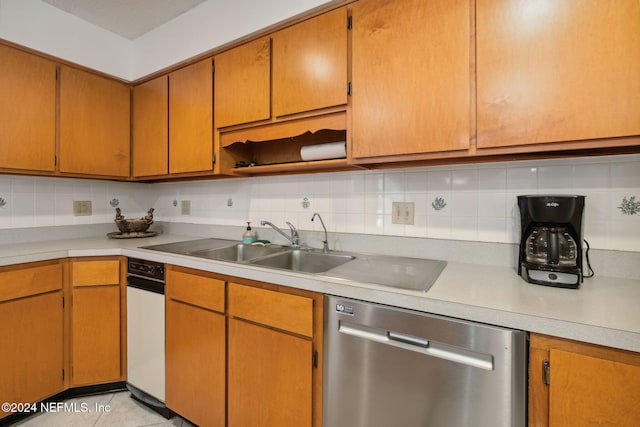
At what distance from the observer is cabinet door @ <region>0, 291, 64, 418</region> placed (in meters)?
1.50

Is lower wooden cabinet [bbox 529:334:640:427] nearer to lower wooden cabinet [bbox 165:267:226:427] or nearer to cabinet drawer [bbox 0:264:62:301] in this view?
lower wooden cabinet [bbox 165:267:226:427]

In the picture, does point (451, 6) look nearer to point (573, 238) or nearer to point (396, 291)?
point (573, 238)

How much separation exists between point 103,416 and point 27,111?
1.83 m

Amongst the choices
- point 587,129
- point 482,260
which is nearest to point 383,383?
point 482,260

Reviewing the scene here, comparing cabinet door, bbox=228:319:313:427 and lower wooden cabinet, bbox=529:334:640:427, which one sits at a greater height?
lower wooden cabinet, bbox=529:334:640:427

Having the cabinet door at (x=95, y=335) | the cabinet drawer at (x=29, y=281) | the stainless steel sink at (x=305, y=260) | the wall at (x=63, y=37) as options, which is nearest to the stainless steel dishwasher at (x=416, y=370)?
the stainless steel sink at (x=305, y=260)

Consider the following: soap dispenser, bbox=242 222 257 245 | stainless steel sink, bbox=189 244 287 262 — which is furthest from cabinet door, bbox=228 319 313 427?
soap dispenser, bbox=242 222 257 245

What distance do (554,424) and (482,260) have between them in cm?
68

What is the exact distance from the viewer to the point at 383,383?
970mm

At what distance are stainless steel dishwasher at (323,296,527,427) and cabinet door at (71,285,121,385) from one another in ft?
4.69

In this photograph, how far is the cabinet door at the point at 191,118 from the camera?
1.83m

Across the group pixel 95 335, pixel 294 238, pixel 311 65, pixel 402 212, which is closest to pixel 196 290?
pixel 294 238

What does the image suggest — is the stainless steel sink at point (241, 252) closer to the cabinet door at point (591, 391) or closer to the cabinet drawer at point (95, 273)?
the cabinet drawer at point (95, 273)

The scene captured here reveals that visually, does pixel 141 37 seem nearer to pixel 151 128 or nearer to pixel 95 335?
pixel 151 128
